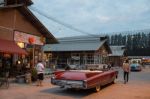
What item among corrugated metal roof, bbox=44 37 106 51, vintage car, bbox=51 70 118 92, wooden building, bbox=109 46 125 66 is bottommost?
vintage car, bbox=51 70 118 92

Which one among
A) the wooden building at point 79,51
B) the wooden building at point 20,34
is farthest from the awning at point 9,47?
the wooden building at point 79,51

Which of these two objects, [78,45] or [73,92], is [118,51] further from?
[73,92]

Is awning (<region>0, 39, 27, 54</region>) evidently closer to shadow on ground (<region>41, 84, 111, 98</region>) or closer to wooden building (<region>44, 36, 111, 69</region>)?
shadow on ground (<region>41, 84, 111, 98</region>)

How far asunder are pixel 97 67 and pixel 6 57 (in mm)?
7417

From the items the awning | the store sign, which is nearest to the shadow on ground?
the awning

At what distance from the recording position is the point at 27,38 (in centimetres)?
2359

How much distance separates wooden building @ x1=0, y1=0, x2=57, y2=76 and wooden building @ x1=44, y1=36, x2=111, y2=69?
2095cm

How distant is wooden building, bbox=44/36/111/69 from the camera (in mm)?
47969

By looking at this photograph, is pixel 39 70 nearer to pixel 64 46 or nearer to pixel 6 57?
pixel 6 57

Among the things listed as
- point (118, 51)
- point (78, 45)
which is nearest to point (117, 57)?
point (118, 51)

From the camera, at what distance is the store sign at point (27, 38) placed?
22297 millimetres

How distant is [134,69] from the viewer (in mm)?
47031

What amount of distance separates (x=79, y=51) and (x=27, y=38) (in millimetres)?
25025

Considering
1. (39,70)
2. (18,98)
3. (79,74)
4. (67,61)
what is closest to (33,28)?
(39,70)
